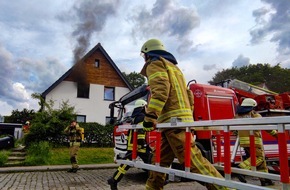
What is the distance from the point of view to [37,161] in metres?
11.5

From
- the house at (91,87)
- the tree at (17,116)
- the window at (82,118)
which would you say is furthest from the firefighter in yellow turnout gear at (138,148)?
the tree at (17,116)

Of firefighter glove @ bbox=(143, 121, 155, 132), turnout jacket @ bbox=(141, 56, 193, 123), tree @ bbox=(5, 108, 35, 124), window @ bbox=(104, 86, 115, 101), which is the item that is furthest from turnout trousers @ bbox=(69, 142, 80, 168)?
A: tree @ bbox=(5, 108, 35, 124)

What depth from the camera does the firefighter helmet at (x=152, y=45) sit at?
3756 mm

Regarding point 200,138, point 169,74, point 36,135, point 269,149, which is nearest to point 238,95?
point 269,149

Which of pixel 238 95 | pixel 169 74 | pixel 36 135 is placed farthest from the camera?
pixel 36 135

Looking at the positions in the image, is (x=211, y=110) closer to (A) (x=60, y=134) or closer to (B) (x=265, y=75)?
(A) (x=60, y=134)

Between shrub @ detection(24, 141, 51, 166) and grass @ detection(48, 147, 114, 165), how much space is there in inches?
10.3

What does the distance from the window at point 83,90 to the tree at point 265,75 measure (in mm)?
20019

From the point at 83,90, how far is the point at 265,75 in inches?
1214

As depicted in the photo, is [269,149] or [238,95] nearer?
[269,149]

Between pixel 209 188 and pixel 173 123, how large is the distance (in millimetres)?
825

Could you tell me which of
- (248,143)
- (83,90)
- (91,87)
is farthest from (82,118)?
(248,143)

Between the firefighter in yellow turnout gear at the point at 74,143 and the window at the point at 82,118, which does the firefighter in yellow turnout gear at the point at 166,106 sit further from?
the window at the point at 82,118

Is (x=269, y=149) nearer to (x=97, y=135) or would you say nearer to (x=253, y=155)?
(x=253, y=155)
